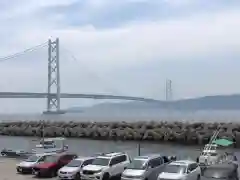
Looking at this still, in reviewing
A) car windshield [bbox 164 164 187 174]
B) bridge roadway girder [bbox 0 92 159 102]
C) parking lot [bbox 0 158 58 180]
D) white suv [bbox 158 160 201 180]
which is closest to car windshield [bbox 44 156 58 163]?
parking lot [bbox 0 158 58 180]

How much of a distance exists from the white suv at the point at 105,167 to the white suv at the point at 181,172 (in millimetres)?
2419

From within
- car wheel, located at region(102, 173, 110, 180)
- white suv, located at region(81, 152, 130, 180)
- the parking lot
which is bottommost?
the parking lot

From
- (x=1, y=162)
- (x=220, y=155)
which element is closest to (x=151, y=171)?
(x=220, y=155)

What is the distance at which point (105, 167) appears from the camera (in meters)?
18.1

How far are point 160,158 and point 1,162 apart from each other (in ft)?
37.5

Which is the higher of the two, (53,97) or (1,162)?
(53,97)

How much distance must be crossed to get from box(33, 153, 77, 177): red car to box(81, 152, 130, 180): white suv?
256 centimetres

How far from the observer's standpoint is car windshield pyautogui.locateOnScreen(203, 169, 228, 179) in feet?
49.2

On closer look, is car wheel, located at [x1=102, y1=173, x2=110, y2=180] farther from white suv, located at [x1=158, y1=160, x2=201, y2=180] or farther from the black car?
the black car

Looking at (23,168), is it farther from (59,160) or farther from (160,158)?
(160,158)

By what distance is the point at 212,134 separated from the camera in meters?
43.5

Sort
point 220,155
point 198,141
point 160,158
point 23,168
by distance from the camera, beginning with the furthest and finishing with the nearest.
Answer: point 198,141 < point 220,155 < point 23,168 < point 160,158

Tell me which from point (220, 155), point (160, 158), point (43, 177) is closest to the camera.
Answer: point (160, 158)

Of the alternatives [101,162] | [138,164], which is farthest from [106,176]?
[138,164]
